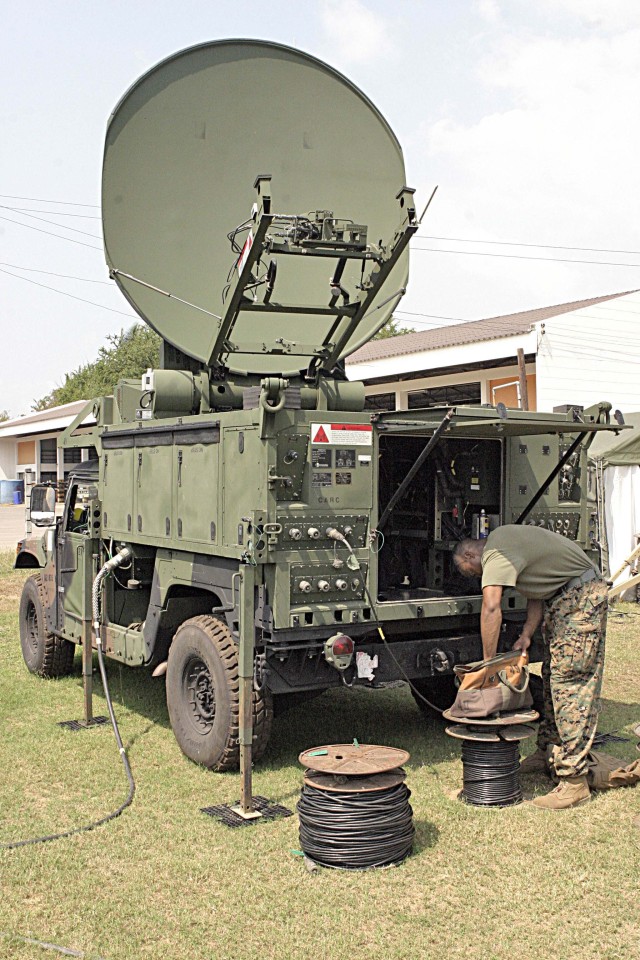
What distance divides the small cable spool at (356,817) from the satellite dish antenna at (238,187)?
3.47 metres

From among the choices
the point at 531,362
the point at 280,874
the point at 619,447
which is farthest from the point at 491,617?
the point at 531,362

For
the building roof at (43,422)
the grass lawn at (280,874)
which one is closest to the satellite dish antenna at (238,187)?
the grass lawn at (280,874)

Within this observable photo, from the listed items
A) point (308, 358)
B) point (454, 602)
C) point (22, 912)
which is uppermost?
point (308, 358)

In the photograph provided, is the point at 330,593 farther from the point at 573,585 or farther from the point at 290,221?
the point at 290,221

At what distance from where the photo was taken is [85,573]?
8188 millimetres

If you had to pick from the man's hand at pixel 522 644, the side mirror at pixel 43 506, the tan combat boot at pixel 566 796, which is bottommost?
the tan combat boot at pixel 566 796

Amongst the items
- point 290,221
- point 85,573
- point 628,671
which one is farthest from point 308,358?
point 628,671

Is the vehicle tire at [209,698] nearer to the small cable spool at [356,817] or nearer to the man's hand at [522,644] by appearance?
the small cable spool at [356,817]

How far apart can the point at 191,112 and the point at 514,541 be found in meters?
4.21

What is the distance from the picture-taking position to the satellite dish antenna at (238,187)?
782 centimetres

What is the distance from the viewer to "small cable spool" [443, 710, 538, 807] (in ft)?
19.9

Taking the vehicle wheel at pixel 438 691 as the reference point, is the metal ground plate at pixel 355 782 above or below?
above

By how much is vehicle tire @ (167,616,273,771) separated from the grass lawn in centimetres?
17

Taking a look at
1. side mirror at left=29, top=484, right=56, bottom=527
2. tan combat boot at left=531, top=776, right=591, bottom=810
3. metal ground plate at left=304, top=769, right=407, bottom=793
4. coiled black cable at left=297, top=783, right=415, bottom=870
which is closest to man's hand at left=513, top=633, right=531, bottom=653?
tan combat boot at left=531, top=776, right=591, bottom=810
